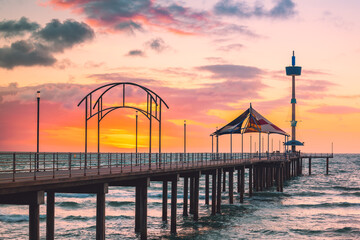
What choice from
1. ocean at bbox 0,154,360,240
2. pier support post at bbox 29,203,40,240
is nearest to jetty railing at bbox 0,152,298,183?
pier support post at bbox 29,203,40,240

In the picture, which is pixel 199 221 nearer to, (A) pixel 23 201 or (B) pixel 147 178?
(B) pixel 147 178

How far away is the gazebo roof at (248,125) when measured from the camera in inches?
2306

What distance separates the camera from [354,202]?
55.6 metres

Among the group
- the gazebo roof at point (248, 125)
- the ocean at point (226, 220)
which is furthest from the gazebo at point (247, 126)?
the ocean at point (226, 220)

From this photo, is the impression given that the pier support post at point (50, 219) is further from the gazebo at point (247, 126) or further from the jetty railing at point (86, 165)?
the gazebo at point (247, 126)

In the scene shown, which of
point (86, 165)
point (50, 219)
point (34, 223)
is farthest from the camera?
point (86, 165)

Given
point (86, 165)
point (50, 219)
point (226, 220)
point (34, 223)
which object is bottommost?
point (226, 220)

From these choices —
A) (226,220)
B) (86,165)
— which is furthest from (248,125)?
(86,165)

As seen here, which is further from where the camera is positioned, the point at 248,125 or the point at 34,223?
the point at 248,125

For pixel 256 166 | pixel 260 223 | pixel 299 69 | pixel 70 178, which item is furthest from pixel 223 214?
pixel 299 69

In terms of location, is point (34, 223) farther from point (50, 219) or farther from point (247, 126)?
point (247, 126)

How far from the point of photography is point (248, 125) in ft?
199

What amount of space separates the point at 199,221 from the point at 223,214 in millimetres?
4781

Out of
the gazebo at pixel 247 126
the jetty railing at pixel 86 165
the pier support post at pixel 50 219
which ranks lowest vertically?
the pier support post at pixel 50 219
